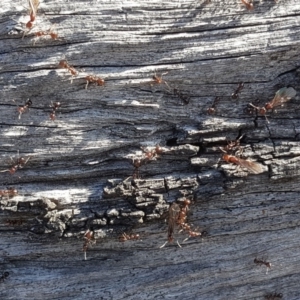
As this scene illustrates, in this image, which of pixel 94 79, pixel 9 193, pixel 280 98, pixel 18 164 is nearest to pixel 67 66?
pixel 94 79

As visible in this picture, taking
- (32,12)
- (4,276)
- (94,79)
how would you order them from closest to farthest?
(32,12)
(94,79)
(4,276)

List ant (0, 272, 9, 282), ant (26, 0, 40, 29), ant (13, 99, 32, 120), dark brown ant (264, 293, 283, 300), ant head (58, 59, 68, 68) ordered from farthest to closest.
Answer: dark brown ant (264, 293, 283, 300)
ant (0, 272, 9, 282)
ant (13, 99, 32, 120)
ant head (58, 59, 68, 68)
ant (26, 0, 40, 29)

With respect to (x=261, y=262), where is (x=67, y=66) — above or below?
above

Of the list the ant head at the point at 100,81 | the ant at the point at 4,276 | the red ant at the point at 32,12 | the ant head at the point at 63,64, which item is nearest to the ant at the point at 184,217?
the ant head at the point at 100,81

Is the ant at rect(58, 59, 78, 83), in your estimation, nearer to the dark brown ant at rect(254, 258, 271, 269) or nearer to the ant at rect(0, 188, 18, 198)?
the ant at rect(0, 188, 18, 198)

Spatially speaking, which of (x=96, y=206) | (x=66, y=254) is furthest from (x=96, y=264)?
→ (x=96, y=206)

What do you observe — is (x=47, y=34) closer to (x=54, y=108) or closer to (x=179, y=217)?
(x=54, y=108)

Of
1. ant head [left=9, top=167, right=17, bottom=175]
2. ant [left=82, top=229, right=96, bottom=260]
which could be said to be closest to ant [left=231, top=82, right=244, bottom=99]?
ant [left=82, top=229, right=96, bottom=260]
